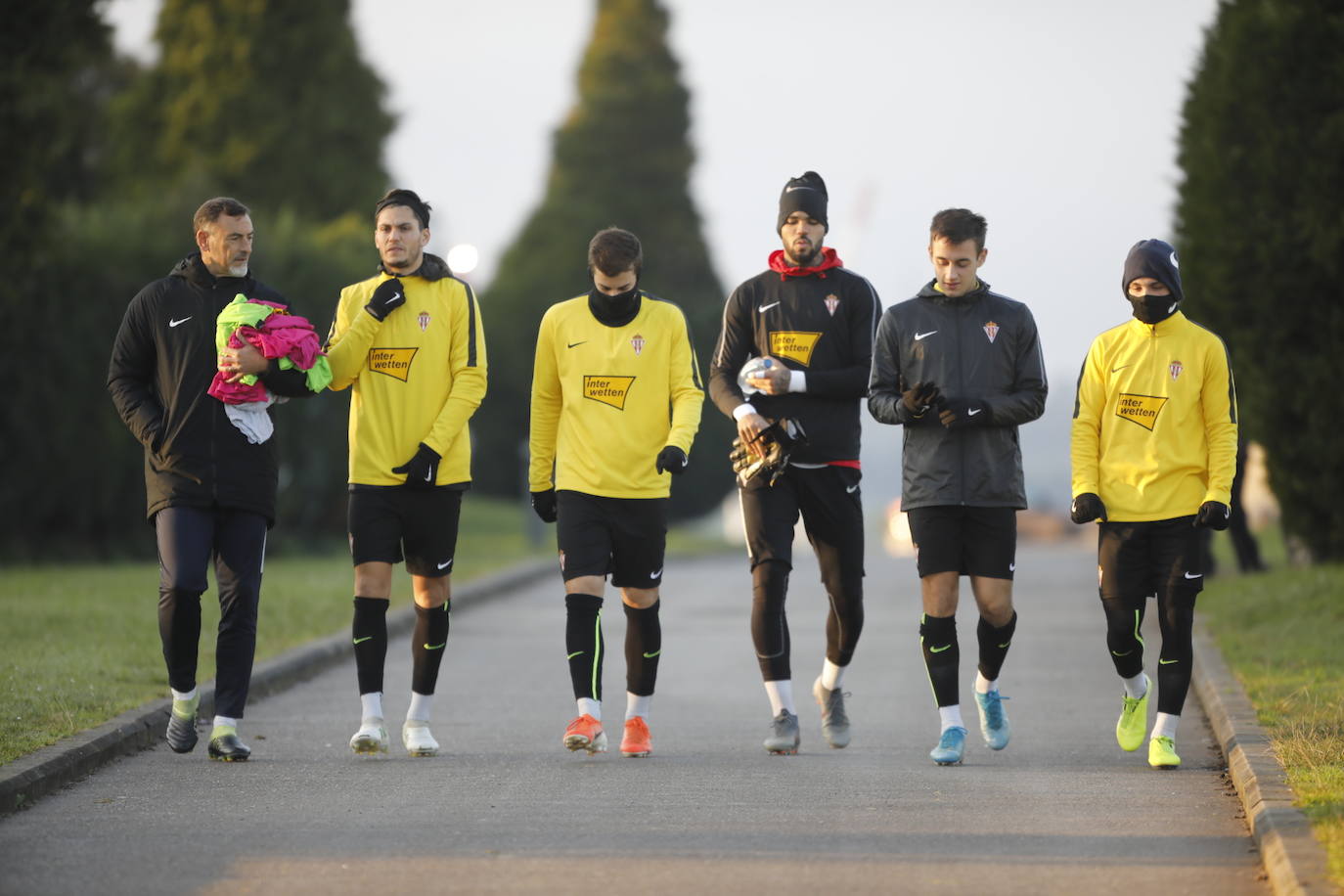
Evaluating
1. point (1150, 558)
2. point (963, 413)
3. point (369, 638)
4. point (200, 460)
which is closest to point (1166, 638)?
point (1150, 558)

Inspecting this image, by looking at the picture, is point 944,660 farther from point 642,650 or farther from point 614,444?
point 614,444

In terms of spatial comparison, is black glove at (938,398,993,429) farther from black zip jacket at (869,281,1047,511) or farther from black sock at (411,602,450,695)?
black sock at (411,602,450,695)

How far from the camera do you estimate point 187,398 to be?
26.9 ft

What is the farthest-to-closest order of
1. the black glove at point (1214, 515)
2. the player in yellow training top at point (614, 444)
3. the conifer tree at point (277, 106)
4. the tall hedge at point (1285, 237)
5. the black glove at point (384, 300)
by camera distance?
the conifer tree at point (277, 106)
the tall hedge at point (1285, 237)
the player in yellow training top at point (614, 444)
the black glove at point (384, 300)
the black glove at point (1214, 515)

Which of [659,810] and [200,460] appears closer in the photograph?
[659,810]

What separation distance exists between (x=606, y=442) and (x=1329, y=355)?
29.4 feet

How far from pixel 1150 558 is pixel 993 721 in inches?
37.6

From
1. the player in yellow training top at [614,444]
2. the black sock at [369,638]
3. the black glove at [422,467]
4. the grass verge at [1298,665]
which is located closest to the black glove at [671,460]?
the player in yellow training top at [614,444]

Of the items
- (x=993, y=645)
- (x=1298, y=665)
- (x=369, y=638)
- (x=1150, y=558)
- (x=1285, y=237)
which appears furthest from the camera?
(x=1285, y=237)

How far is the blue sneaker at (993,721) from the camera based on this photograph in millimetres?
8367

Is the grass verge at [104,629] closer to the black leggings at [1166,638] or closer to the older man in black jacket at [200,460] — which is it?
the older man in black jacket at [200,460]

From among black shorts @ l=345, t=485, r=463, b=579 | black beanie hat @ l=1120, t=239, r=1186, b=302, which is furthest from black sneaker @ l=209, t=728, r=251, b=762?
black beanie hat @ l=1120, t=239, r=1186, b=302

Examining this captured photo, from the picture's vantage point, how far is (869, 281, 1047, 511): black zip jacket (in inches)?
320

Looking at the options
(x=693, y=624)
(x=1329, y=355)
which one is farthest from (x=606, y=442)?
(x=1329, y=355)
